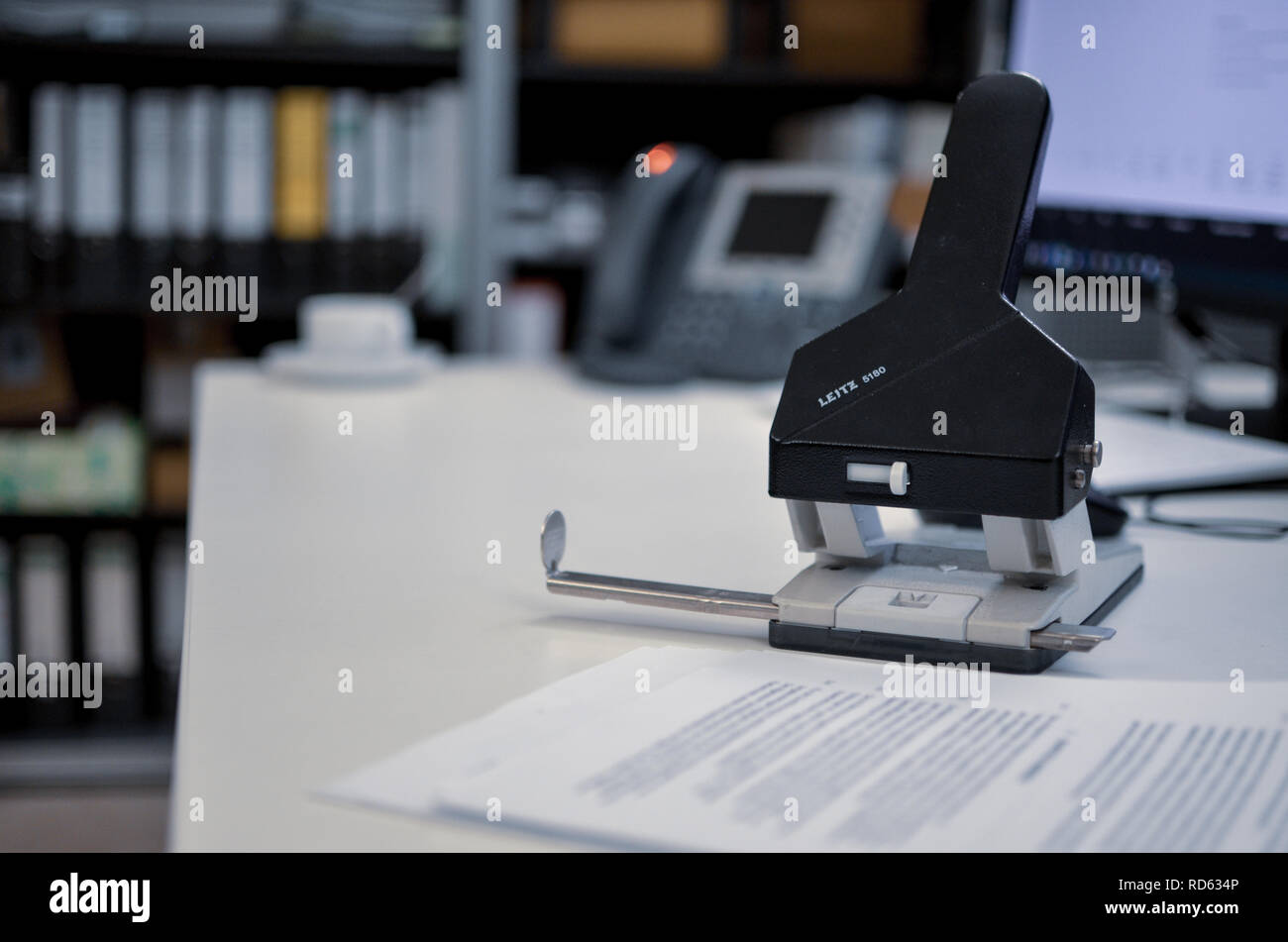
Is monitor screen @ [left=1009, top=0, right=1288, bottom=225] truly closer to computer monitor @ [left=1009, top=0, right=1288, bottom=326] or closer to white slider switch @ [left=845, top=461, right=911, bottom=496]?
computer monitor @ [left=1009, top=0, right=1288, bottom=326]

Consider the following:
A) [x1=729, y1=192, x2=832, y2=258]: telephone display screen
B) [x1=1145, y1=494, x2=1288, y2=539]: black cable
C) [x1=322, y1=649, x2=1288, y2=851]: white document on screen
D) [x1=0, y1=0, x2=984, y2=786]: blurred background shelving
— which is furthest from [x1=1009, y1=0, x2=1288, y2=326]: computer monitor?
[x1=0, y1=0, x2=984, y2=786]: blurred background shelving

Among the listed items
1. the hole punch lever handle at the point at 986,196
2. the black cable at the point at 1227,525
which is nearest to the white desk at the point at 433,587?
the black cable at the point at 1227,525

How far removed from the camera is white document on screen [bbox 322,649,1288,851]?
0.41 metres

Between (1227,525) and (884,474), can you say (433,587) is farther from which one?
→ (1227,525)

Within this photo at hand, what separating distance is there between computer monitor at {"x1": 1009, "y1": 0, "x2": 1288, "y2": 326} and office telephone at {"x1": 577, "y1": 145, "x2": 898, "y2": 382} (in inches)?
10.4

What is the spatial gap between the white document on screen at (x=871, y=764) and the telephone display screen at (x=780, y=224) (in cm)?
102

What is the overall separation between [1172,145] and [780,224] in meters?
0.55

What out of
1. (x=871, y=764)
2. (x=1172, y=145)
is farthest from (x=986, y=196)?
A: (x=1172, y=145)

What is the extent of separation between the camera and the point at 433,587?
2.30 feet

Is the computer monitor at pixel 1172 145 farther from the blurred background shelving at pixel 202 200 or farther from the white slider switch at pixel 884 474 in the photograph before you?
the blurred background shelving at pixel 202 200

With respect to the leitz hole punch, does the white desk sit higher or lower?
lower

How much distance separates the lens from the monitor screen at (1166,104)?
962mm

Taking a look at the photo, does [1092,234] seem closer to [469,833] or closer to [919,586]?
[919,586]
